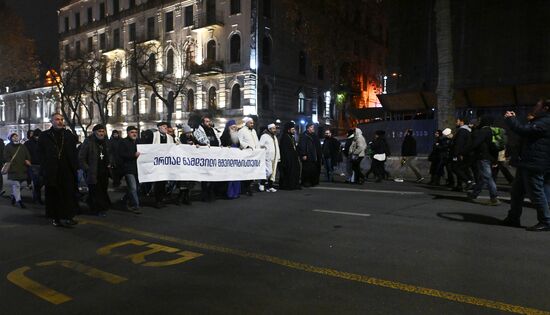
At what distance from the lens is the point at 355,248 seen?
6.32 m

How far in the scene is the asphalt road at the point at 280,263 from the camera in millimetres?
4422

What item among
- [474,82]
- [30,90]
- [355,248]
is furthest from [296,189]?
[30,90]

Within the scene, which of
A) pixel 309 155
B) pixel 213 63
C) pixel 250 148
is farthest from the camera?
pixel 213 63

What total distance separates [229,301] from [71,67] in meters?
47.2

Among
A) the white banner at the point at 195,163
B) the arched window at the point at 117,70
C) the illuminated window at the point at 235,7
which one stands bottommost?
the white banner at the point at 195,163

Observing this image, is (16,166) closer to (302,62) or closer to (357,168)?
(357,168)

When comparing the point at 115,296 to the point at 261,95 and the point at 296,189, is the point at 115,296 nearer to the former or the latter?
the point at 296,189

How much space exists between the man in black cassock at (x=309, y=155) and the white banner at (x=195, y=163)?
1635mm

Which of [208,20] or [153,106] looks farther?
[153,106]

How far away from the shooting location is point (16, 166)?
36.4 ft

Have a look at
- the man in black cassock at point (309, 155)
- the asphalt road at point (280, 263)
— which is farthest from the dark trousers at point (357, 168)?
the asphalt road at point (280, 263)

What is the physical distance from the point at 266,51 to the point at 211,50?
17.4 ft

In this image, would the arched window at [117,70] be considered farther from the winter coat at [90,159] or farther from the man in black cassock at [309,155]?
the winter coat at [90,159]

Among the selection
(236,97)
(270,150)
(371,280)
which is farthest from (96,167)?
(236,97)
